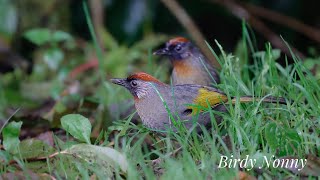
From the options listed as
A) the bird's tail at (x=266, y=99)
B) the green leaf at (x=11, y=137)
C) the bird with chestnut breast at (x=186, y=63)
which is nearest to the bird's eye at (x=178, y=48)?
the bird with chestnut breast at (x=186, y=63)

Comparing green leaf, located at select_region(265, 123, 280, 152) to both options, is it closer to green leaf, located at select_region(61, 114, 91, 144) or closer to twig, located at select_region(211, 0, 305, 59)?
green leaf, located at select_region(61, 114, 91, 144)

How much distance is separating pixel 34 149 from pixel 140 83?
0.91 meters

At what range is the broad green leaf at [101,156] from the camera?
14.1 ft

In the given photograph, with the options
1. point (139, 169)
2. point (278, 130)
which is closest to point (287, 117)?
point (278, 130)

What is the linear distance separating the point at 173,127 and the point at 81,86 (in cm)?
374

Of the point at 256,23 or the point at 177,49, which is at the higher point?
the point at 177,49

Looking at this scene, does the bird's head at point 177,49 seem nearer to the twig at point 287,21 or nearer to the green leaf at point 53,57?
the twig at point 287,21


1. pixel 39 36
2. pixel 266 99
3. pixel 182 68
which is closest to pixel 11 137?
pixel 266 99

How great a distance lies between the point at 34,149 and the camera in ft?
16.2

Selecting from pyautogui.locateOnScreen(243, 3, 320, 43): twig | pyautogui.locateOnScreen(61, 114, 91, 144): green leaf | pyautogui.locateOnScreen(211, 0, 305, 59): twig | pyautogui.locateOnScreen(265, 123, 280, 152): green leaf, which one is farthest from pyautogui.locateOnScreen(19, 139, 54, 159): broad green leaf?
pyautogui.locateOnScreen(243, 3, 320, 43): twig

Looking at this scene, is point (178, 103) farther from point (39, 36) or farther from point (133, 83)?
point (39, 36)

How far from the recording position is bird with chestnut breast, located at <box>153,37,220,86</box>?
6379mm

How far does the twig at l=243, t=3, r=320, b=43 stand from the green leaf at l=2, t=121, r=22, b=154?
373 centimetres

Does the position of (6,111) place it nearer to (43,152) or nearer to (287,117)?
(43,152)
